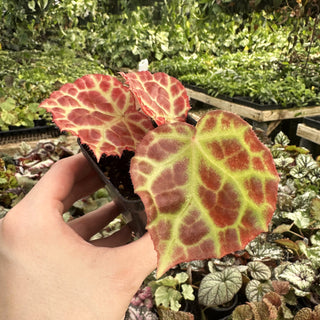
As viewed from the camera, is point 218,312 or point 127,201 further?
point 218,312

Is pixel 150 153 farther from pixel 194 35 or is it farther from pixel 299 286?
pixel 194 35

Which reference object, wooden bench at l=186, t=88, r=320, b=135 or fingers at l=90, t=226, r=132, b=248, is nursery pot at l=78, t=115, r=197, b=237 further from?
wooden bench at l=186, t=88, r=320, b=135

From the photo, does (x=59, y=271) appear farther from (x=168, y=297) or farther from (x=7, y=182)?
(x=7, y=182)

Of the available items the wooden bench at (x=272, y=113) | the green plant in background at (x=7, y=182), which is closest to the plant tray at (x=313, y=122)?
the wooden bench at (x=272, y=113)

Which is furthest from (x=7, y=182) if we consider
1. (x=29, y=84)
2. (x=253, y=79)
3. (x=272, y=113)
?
(x=253, y=79)

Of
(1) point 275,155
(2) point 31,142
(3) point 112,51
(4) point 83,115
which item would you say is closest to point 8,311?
(4) point 83,115

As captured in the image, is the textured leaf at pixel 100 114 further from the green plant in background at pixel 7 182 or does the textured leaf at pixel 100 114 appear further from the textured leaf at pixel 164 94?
the green plant in background at pixel 7 182
